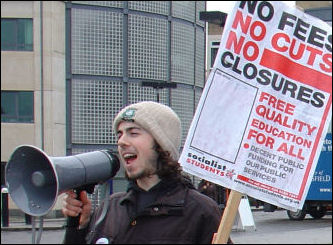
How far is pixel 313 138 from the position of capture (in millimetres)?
3139

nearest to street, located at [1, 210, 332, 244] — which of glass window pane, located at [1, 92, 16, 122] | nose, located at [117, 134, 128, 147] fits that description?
glass window pane, located at [1, 92, 16, 122]

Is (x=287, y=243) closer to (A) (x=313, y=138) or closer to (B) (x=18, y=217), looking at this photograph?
(A) (x=313, y=138)

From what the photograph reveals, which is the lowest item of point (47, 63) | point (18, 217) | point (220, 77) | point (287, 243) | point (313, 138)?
point (18, 217)

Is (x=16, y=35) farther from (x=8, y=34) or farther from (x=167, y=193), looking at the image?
(x=167, y=193)

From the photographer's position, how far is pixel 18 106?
23.6 metres

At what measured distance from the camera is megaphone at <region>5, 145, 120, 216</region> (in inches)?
95.0

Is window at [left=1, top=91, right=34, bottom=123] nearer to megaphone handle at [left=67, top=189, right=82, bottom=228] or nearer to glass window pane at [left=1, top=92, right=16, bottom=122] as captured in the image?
glass window pane at [left=1, top=92, right=16, bottom=122]

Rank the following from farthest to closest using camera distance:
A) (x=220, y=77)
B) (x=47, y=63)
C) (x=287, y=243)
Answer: (x=47, y=63), (x=287, y=243), (x=220, y=77)

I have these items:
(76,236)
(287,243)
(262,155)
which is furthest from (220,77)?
(287,243)

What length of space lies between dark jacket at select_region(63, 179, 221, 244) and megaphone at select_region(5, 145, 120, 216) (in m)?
0.15

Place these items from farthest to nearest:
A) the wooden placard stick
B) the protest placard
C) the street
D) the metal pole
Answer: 1. the metal pole
2. the street
3. the protest placard
4. the wooden placard stick

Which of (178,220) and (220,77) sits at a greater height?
(220,77)

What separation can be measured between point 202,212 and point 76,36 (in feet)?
72.3

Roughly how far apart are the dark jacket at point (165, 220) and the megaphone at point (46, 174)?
155 mm
